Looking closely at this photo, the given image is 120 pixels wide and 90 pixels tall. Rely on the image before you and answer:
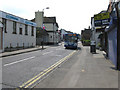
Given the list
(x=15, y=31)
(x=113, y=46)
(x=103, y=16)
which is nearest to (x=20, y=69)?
(x=113, y=46)

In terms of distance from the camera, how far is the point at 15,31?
22.7 meters

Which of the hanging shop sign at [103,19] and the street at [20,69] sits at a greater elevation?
the hanging shop sign at [103,19]

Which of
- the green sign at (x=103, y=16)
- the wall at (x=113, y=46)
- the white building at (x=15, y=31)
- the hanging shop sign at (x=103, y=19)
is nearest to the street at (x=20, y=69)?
the wall at (x=113, y=46)

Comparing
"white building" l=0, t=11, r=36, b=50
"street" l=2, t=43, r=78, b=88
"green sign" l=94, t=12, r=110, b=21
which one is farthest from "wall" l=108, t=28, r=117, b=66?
"white building" l=0, t=11, r=36, b=50

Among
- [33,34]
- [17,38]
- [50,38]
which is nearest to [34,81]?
[17,38]

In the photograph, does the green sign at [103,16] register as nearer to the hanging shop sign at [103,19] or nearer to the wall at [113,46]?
the hanging shop sign at [103,19]

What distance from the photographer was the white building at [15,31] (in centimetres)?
1953

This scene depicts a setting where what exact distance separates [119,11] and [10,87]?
25.0 ft

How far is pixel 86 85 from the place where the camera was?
507 cm

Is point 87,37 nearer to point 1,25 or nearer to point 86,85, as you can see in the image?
point 1,25

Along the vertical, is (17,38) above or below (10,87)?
above

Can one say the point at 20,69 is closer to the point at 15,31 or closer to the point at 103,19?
the point at 103,19

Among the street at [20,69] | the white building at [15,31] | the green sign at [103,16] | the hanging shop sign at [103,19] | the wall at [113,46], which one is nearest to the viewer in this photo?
the street at [20,69]

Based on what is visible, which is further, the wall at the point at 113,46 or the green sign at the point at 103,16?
the green sign at the point at 103,16
